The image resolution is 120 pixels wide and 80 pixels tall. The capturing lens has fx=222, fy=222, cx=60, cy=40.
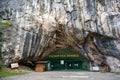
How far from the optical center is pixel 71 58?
78.7 feet

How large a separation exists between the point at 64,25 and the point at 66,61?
447cm

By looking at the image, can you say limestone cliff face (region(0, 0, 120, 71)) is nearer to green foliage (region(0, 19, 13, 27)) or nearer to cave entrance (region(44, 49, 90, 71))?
green foliage (region(0, 19, 13, 27))

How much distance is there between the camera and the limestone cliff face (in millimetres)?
20844

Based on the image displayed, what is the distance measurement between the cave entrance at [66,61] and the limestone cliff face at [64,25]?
197 cm

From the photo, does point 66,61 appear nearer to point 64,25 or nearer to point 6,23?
point 64,25

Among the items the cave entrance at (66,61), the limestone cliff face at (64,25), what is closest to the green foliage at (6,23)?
the limestone cliff face at (64,25)

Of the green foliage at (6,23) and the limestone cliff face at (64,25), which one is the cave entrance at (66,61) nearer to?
the limestone cliff face at (64,25)

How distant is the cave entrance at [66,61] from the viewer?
23875 millimetres

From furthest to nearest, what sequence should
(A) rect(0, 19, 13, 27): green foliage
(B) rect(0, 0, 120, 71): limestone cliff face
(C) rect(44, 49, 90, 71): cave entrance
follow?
(C) rect(44, 49, 90, 71): cave entrance
(B) rect(0, 0, 120, 71): limestone cliff face
(A) rect(0, 19, 13, 27): green foliage

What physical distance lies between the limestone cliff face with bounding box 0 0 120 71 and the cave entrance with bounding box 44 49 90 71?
1972 mm

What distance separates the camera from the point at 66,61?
2423cm

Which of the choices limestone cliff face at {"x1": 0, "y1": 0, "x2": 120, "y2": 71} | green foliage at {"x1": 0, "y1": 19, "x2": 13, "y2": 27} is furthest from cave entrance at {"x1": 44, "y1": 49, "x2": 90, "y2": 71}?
green foliage at {"x1": 0, "y1": 19, "x2": 13, "y2": 27}

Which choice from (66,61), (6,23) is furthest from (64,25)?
(6,23)

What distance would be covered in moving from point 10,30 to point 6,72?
12.9 feet
